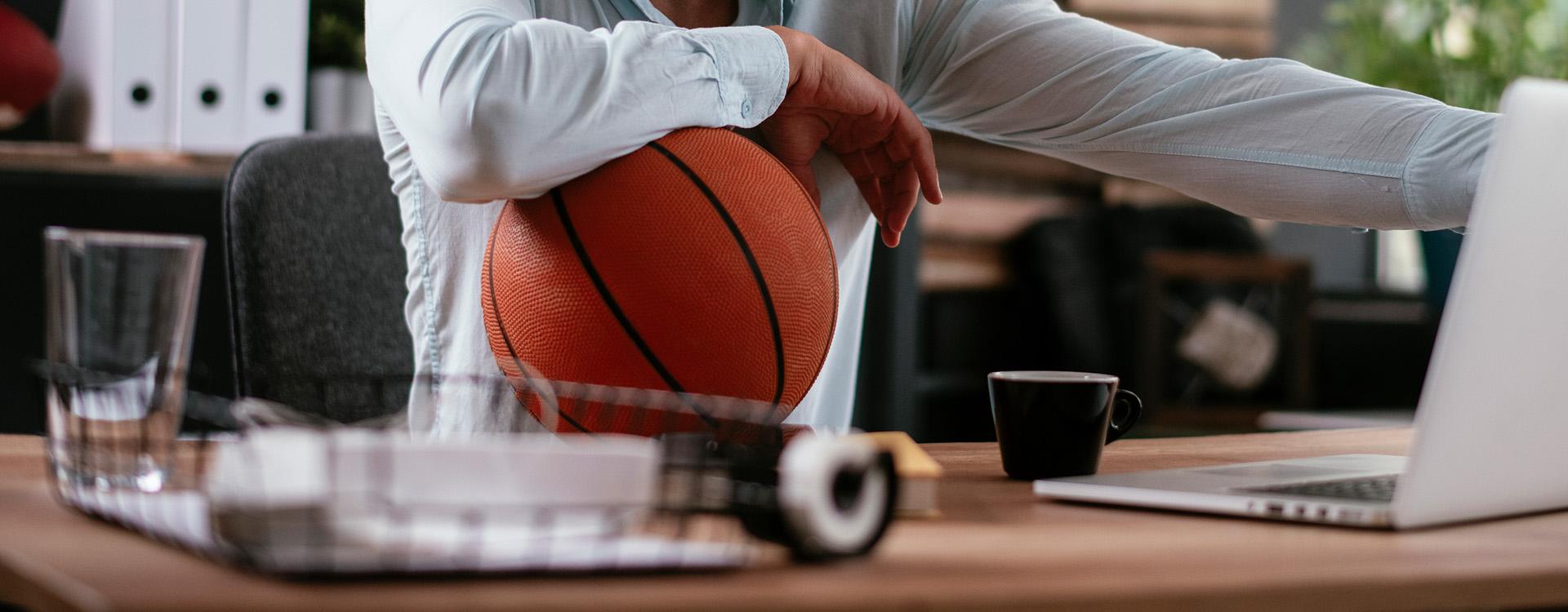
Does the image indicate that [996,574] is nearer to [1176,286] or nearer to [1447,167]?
[1447,167]

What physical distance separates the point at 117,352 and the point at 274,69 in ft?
5.60

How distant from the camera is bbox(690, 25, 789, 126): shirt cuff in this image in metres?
1.12

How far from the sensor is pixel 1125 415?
3.49 ft

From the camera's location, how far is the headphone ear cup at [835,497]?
1.74 feet

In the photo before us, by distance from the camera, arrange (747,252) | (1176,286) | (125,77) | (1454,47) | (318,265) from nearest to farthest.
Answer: (747,252)
(318,265)
(125,77)
(1176,286)
(1454,47)

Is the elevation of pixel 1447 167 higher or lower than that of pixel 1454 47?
higher

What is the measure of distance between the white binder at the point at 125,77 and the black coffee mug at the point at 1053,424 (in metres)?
1.76

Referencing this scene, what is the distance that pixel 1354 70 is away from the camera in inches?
187

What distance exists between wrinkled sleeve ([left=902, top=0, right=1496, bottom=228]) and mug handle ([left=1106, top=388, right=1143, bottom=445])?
0.34 m

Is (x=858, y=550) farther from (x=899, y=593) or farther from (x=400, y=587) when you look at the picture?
(x=400, y=587)

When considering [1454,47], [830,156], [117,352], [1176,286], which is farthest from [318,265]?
[1454,47]

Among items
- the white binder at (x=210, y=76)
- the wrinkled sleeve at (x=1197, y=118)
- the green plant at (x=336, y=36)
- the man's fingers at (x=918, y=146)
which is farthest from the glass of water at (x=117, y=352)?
the green plant at (x=336, y=36)

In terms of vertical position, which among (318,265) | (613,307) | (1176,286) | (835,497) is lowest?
(1176,286)

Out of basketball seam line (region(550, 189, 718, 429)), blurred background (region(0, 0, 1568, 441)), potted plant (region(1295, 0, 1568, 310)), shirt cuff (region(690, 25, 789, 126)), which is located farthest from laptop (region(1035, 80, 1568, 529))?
potted plant (region(1295, 0, 1568, 310))
